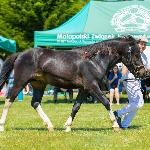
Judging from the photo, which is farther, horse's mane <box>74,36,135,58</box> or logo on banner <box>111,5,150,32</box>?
logo on banner <box>111,5,150,32</box>

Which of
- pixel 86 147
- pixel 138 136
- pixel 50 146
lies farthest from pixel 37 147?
pixel 138 136

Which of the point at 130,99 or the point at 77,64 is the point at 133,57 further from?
the point at 77,64

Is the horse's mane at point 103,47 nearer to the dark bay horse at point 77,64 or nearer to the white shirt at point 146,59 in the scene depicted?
the dark bay horse at point 77,64

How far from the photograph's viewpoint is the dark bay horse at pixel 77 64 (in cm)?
1077

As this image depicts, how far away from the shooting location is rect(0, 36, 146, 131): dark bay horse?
35.3 ft

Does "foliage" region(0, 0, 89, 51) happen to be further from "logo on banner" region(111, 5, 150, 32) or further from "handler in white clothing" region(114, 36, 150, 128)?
"handler in white clothing" region(114, 36, 150, 128)

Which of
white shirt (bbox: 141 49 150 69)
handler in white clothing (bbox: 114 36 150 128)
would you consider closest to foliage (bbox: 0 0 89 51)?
white shirt (bbox: 141 49 150 69)

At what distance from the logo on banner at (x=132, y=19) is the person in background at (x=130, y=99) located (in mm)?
11155

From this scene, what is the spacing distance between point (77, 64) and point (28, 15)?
1503 inches

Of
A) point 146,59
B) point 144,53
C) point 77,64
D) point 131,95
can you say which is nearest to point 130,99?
point 131,95

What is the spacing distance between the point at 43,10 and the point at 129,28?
27310mm

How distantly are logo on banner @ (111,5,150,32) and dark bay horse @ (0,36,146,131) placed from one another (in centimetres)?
1164

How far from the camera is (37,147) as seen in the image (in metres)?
8.50

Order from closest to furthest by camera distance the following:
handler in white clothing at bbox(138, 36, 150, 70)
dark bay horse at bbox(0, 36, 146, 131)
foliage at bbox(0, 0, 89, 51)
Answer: dark bay horse at bbox(0, 36, 146, 131) → handler in white clothing at bbox(138, 36, 150, 70) → foliage at bbox(0, 0, 89, 51)
